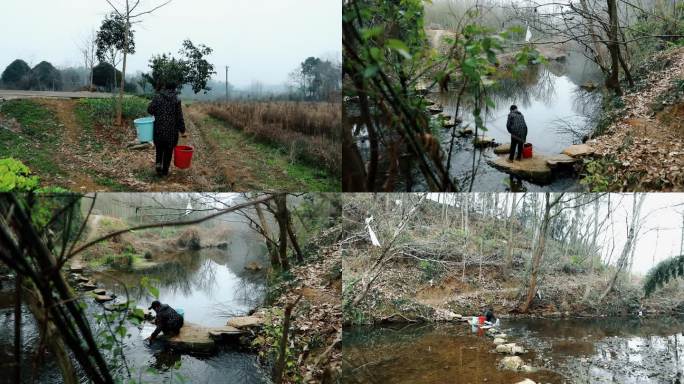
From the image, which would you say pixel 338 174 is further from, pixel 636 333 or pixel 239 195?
pixel 636 333

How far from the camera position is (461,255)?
4.71 meters

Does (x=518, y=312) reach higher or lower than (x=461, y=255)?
lower

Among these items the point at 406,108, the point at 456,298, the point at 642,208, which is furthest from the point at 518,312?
the point at 406,108

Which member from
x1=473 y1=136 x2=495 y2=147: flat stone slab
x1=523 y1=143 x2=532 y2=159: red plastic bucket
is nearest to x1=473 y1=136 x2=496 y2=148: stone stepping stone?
x1=473 y1=136 x2=495 y2=147: flat stone slab

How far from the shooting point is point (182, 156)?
4.30 metres

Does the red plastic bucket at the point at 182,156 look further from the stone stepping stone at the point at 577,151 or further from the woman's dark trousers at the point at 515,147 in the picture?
the stone stepping stone at the point at 577,151

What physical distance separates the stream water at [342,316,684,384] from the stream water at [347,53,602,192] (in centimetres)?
122

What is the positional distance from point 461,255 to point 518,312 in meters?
0.69

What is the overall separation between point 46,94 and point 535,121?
379 cm

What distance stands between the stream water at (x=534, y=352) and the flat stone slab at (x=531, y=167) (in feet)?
4.17

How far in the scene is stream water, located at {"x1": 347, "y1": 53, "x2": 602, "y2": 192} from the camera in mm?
4086

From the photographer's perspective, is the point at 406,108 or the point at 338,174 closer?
the point at 406,108

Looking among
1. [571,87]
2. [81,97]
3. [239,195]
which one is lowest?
[239,195]

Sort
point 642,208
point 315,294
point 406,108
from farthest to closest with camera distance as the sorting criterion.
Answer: point 642,208 → point 315,294 → point 406,108
